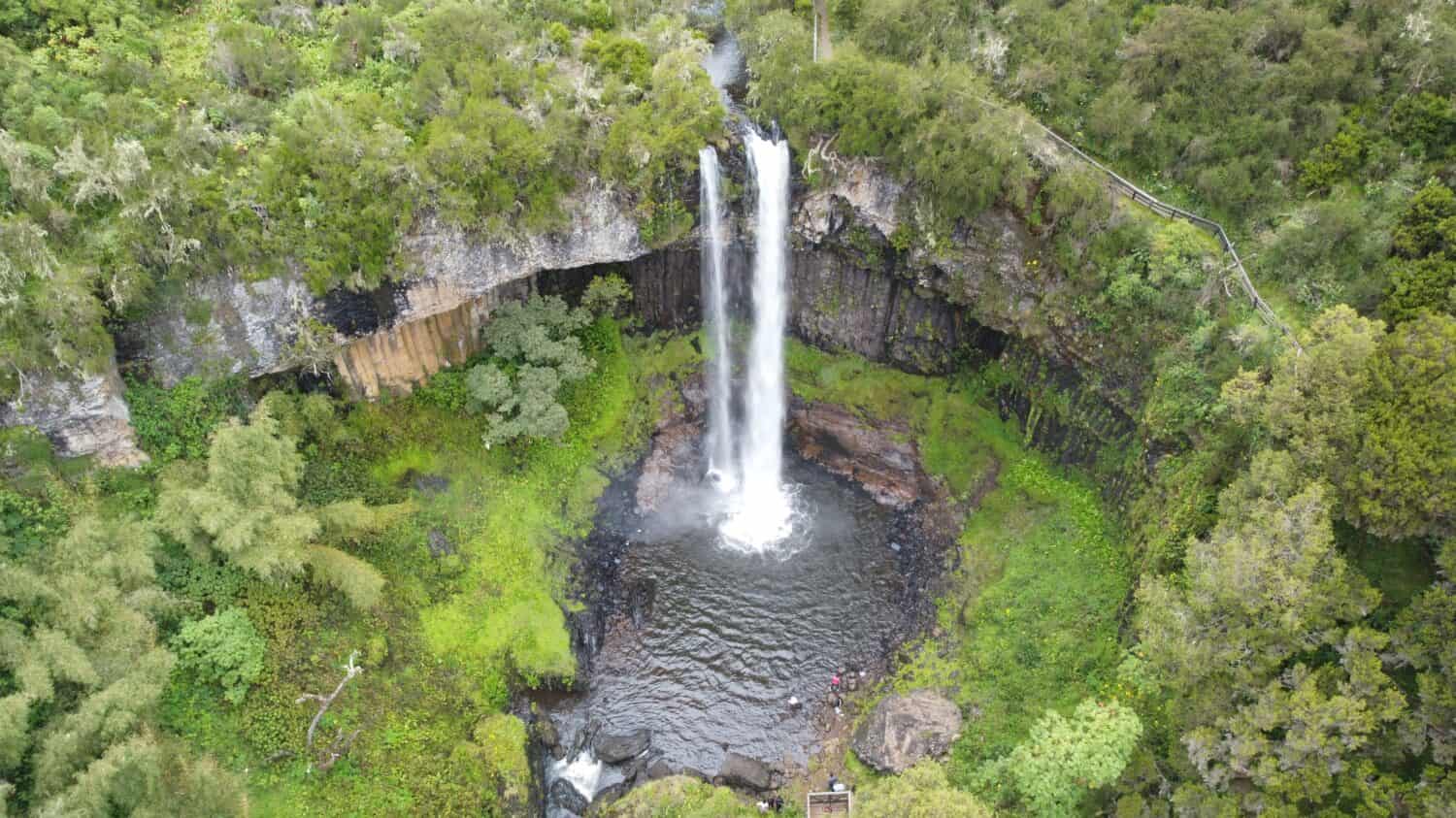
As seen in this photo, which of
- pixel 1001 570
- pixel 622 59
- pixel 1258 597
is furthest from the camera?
pixel 622 59

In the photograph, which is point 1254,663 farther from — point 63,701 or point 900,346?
point 63,701

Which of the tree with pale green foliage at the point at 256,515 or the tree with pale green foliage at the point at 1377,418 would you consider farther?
the tree with pale green foliage at the point at 256,515

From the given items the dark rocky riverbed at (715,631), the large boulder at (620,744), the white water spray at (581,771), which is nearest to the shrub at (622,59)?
the dark rocky riverbed at (715,631)

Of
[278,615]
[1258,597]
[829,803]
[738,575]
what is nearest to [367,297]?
[278,615]

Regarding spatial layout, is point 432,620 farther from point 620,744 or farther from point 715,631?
point 715,631

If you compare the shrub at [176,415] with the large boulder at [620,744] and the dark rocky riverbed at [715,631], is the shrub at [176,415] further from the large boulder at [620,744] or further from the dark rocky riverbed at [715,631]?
the large boulder at [620,744]
